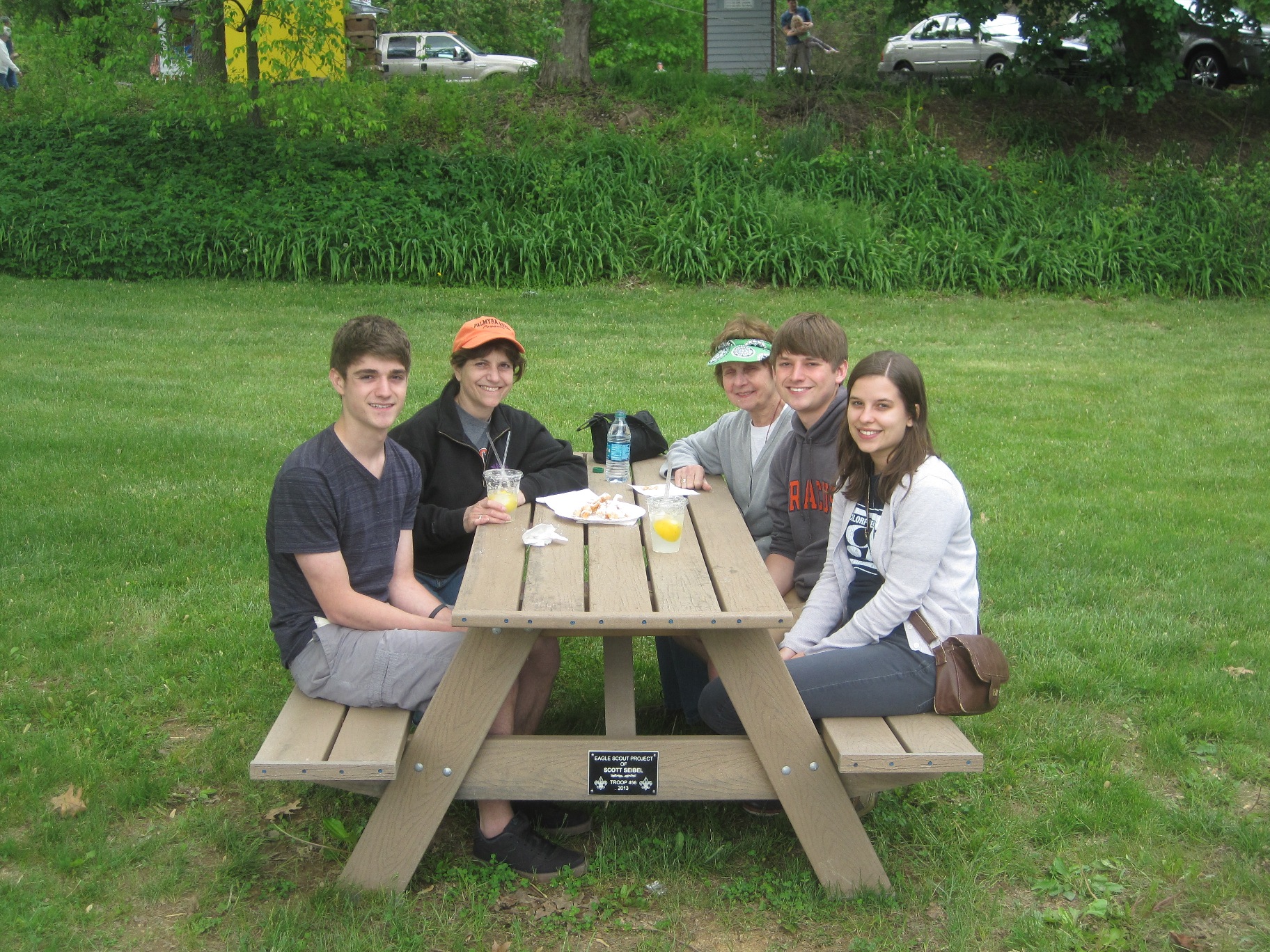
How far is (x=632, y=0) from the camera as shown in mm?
28516

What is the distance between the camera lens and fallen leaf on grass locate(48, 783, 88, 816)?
3.51 metres

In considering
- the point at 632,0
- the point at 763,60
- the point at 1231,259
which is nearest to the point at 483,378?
the point at 1231,259

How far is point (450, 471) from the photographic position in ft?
13.7

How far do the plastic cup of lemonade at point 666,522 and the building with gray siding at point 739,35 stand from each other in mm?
16836

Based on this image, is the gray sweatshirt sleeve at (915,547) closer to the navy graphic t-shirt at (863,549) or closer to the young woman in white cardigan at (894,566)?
the young woman in white cardigan at (894,566)

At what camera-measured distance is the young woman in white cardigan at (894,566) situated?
3.17 metres

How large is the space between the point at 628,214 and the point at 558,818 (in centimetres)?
1091

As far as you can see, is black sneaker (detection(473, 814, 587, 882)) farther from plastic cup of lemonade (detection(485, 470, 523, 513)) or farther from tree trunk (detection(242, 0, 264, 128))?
tree trunk (detection(242, 0, 264, 128))

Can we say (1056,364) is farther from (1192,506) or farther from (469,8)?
(469,8)

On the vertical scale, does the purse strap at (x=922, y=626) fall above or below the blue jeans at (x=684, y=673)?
above

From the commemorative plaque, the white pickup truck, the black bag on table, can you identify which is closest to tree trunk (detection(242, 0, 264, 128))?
the white pickup truck

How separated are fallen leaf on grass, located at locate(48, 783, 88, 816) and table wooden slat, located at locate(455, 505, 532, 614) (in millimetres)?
1356

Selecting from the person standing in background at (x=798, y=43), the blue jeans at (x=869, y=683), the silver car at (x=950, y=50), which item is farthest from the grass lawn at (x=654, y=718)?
the silver car at (x=950, y=50)

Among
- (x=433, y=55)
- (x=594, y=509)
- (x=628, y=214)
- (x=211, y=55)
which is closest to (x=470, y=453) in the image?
(x=594, y=509)
